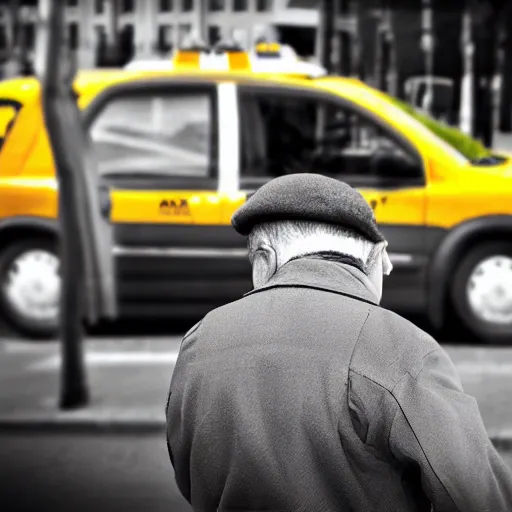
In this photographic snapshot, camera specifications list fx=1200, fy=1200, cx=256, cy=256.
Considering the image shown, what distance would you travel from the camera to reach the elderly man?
1.62 m

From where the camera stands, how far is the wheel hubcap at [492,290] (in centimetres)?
822

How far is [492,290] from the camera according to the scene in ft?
27.1

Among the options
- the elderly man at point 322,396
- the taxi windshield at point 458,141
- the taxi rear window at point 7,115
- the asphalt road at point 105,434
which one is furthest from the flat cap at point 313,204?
the taxi rear window at point 7,115

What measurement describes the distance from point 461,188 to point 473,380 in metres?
1.66

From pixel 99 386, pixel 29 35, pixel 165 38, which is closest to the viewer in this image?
pixel 99 386

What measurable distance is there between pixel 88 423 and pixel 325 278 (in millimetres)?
4533

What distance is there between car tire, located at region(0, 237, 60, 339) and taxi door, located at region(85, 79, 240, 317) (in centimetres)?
51

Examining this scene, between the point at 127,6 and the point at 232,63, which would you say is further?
the point at 127,6

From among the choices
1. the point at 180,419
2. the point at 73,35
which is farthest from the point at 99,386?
the point at 180,419

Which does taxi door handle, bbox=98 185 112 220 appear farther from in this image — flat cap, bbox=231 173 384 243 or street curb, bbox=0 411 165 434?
flat cap, bbox=231 173 384 243

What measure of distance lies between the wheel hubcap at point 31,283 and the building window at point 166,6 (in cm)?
341

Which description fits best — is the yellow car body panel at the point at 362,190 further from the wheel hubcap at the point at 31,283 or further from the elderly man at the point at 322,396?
the elderly man at the point at 322,396

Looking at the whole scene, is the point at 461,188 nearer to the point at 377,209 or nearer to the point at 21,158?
the point at 377,209

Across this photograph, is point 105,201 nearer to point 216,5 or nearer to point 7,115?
point 7,115
